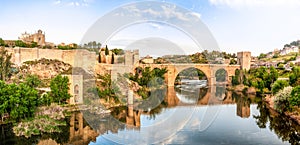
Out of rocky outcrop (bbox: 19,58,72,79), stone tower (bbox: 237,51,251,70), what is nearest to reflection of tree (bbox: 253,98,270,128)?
rocky outcrop (bbox: 19,58,72,79)

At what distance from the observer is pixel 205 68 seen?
31203 mm

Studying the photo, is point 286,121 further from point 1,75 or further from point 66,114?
point 1,75

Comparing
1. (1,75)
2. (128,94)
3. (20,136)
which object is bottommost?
(20,136)

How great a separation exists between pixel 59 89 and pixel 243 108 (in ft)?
36.0

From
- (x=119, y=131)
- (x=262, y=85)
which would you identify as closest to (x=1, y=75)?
(x=119, y=131)

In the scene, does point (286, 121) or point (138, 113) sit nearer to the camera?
point (286, 121)

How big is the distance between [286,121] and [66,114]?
1050 centimetres

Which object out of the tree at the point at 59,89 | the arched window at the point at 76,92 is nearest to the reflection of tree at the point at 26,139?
the tree at the point at 59,89

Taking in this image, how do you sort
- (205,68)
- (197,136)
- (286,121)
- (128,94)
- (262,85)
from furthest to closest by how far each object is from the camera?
(205,68) < (262,85) < (128,94) < (286,121) < (197,136)

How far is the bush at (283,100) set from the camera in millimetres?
13930

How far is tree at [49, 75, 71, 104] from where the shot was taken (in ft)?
48.2

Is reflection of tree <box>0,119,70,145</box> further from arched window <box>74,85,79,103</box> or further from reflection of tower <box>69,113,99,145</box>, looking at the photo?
arched window <box>74,85,79,103</box>

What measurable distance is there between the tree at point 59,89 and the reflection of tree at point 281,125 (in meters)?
9.86

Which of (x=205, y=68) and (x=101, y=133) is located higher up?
(x=205, y=68)
